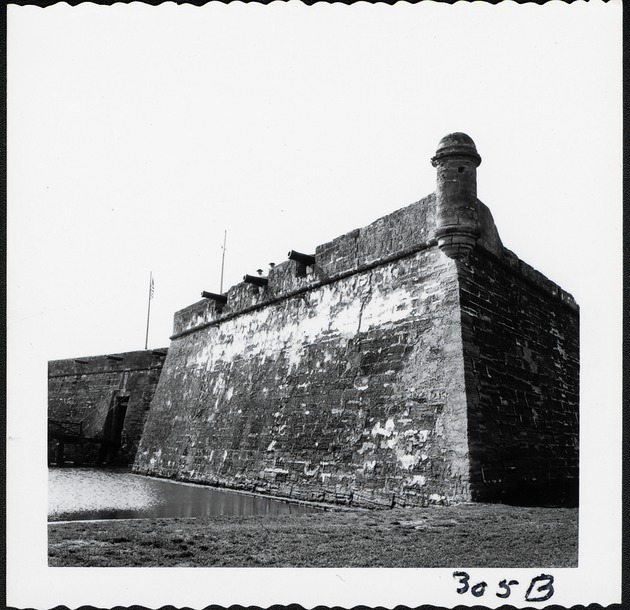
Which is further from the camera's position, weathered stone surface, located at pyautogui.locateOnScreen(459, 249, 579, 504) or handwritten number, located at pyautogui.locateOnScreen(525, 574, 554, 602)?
weathered stone surface, located at pyautogui.locateOnScreen(459, 249, 579, 504)

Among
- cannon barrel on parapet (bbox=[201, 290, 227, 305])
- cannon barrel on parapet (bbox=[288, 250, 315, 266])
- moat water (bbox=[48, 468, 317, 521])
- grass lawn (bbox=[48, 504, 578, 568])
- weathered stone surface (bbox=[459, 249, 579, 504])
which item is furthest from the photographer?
cannon barrel on parapet (bbox=[201, 290, 227, 305])

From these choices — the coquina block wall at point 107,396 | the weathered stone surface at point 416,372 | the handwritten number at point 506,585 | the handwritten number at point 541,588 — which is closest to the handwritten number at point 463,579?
the handwritten number at point 506,585

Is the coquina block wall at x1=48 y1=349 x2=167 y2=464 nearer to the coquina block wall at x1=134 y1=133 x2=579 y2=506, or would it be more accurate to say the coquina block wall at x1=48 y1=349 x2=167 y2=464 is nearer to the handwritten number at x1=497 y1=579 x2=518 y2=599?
the coquina block wall at x1=134 y1=133 x2=579 y2=506

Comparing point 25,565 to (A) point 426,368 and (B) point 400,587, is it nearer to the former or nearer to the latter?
(B) point 400,587

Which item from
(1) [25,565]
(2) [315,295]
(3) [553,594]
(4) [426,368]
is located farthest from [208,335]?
(3) [553,594]

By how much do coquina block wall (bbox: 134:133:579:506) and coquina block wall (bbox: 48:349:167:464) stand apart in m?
8.25

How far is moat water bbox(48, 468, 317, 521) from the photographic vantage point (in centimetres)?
800

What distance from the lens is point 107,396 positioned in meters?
20.6

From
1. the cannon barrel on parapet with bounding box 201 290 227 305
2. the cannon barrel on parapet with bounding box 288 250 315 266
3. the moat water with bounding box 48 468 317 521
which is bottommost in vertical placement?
the moat water with bounding box 48 468 317 521

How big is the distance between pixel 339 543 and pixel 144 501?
514 cm

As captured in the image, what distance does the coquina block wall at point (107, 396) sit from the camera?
19.4 metres

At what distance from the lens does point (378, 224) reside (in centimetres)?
947

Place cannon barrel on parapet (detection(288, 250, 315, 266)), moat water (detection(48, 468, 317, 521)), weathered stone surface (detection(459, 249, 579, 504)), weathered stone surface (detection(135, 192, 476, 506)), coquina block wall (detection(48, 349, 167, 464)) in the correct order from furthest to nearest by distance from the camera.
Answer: coquina block wall (detection(48, 349, 167, 464)), cannon barrel on parapet (detection(288, 250, 315, 266)), moat water (detection(48, 468, 317, 521)), weathered stone surface (detection(135, 192, 476, 506)), weathered stone surface (detection(459, 249, 579, 504))

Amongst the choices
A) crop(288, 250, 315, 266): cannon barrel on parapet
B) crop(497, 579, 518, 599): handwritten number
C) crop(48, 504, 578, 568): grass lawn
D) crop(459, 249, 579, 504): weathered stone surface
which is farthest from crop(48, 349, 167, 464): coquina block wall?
crop(497, 579, 518, 599): handwritten number
